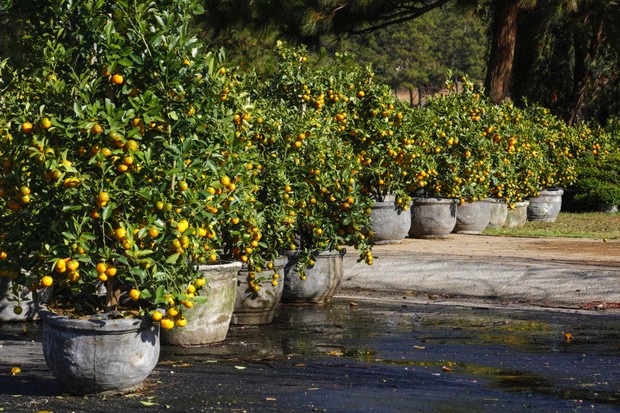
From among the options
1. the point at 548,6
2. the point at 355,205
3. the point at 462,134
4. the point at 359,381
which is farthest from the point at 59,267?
the point at 548,6

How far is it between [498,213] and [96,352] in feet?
38.0

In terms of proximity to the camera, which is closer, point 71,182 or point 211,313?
point 71,182

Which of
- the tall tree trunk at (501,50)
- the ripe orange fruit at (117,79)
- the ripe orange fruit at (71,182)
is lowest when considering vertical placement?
the ripe orange fruit at (71,182)

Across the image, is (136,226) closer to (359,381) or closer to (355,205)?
(359,381)

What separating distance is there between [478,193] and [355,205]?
5680 mm

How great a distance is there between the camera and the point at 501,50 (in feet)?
64.4

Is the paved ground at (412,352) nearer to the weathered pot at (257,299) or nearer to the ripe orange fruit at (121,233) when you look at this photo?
the weathered pot at (257,299)

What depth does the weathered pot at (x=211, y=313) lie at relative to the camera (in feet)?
25.8

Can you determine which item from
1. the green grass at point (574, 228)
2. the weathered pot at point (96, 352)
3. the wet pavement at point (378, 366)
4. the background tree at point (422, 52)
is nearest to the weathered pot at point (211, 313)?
the wet pavement at point (378, 366)

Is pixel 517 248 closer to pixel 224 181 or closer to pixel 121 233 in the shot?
pixel 224 181

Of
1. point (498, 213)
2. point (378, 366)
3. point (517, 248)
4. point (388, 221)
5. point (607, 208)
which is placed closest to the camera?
point (378, 366)

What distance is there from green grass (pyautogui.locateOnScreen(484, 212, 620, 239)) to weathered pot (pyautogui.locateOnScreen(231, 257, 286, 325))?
25.3ft

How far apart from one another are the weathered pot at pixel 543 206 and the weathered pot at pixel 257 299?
33.8 ft

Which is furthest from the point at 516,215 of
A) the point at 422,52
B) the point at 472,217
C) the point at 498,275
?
the point at 422,52
